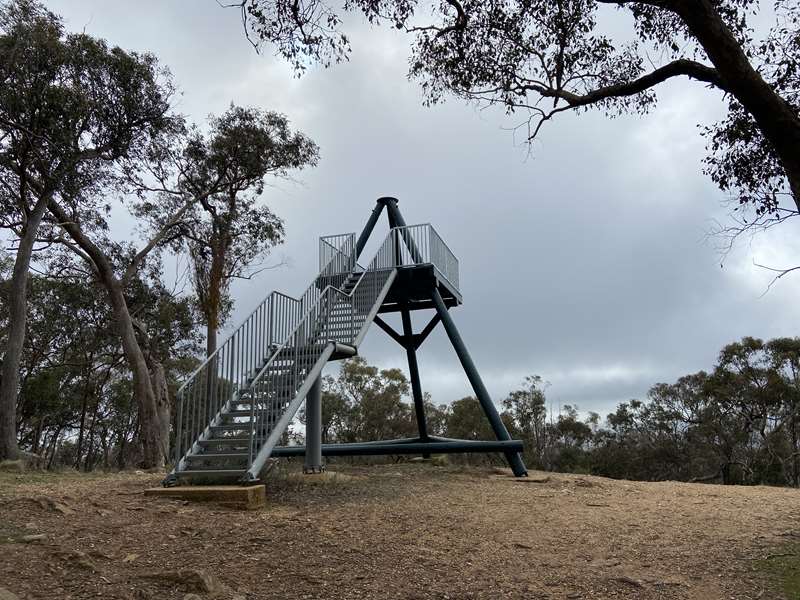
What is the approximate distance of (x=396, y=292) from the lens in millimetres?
14414

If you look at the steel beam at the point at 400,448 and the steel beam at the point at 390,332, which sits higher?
the steel beam at the point at 390,332

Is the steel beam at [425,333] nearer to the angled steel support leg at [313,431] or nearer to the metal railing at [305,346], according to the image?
the metal railing at [305,346]

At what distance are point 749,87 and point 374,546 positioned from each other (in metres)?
5.66

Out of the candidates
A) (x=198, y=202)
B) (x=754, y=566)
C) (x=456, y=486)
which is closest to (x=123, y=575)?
(x=754, y=566)

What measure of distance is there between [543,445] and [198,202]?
26.3 m

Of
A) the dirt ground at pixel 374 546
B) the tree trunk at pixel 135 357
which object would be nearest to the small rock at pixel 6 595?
the dirt ground at pixel 374 546

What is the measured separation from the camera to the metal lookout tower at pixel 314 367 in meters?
7.72

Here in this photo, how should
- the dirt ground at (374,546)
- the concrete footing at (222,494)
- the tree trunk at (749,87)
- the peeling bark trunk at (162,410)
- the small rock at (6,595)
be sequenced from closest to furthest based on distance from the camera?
the small rock at (6,595) → the dirt ground at (374,546) → the tree trunk at (749,87) → the concrete footing at (222,494) → the peeling bark trunk at (162,410)

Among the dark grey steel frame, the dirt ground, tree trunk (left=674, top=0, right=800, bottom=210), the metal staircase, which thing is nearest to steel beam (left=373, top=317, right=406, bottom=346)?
the dark grey steel frame

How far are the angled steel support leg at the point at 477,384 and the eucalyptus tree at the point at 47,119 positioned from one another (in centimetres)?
923

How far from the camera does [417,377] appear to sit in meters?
16.4

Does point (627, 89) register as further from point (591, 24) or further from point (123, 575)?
point (123, 575)

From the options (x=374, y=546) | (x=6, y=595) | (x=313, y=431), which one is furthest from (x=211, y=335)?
(x=6, y=595)

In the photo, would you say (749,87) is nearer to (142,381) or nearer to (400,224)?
(400,224)
